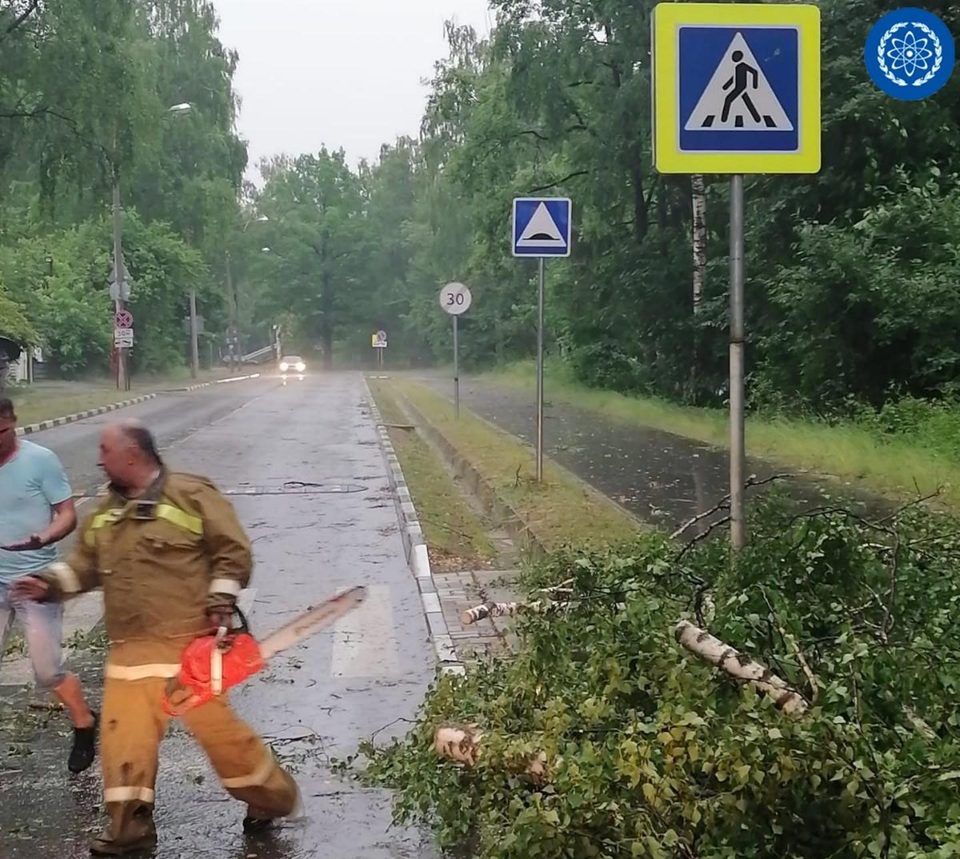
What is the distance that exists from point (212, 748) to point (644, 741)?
5.78 feet

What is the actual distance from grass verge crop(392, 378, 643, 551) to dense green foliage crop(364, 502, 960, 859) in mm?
2710

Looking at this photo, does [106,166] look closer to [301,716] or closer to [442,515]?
[442,515]

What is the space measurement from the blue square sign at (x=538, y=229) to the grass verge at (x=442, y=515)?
110 inches

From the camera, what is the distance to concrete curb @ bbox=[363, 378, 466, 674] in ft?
22.4

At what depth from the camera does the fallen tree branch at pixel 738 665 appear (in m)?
3.49

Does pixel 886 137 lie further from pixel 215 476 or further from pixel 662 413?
pixel 215 476

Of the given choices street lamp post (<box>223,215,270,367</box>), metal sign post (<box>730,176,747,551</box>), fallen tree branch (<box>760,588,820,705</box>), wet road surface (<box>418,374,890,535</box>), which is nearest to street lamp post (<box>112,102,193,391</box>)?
wet road surface (<box>418,374,890,535</box>)

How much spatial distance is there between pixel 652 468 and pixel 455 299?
→ 413 inches

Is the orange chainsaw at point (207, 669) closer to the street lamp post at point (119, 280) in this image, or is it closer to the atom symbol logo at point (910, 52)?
the atom symbol logo at point (910, 52)

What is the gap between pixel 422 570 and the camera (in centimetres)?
944

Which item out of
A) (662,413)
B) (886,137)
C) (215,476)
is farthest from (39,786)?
(662,413)

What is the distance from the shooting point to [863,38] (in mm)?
16734

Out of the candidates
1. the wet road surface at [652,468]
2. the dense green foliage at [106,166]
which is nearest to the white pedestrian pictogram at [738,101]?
the wet road surface at [652,468]

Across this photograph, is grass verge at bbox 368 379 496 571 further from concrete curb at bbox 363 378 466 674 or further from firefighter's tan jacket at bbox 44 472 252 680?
firefighter's tan jacket at bbox 44 472 252 680
